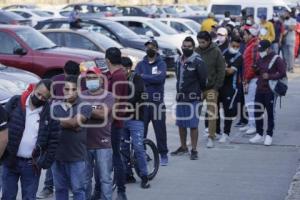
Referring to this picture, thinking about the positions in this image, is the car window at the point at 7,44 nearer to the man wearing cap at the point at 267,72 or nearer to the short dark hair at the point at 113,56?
the man wearing cap at the point at 267,72

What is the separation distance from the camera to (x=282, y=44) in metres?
22.7

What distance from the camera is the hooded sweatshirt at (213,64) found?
1112 centimetres

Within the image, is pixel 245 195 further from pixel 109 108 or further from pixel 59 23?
pixel 59 23

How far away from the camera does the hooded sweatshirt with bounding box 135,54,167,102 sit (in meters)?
10.0

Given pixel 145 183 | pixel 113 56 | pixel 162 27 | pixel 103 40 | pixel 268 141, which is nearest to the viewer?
pixel 113 56

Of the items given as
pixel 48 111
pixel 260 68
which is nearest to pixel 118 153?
pixel 48 111

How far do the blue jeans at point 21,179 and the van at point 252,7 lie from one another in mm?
23072

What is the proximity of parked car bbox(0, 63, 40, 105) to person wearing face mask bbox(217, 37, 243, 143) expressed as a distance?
3.48 meters

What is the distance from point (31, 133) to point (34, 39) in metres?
10.2

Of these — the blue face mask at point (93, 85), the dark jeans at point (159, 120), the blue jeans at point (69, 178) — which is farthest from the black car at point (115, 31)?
the blue jeans at point (69, 178)

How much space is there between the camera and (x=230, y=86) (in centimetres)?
1184

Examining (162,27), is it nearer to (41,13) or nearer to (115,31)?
(115,31)

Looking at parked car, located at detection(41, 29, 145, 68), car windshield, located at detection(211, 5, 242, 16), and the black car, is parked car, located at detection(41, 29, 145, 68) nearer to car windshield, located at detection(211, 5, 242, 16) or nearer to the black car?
the black car

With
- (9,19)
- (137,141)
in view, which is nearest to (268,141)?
(137,141)
